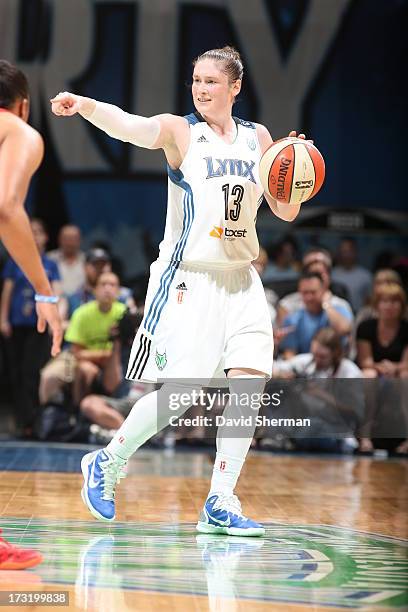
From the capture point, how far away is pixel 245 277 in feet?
16.0

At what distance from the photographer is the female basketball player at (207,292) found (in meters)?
4.74

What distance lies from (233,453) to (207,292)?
2.40 feet

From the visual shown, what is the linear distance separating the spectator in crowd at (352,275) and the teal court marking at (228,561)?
652 centimetres

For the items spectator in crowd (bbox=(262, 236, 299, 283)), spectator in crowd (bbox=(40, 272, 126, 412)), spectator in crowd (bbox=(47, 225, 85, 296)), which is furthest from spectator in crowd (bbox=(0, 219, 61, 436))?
spectator in crowd (bbox=(262, 236, 299, 283))

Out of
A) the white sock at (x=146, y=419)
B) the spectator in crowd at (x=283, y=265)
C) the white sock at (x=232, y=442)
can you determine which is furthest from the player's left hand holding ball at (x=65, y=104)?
the spectator in crowd at (x=283, y=265)

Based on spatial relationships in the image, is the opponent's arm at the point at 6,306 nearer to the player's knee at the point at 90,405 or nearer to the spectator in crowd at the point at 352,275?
the player's knee at the point at 90,405

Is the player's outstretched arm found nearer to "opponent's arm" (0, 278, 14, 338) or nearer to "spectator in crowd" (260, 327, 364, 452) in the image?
"spectator in crowd" (260, 327, 364, 452)

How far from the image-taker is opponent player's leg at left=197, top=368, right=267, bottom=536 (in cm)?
475

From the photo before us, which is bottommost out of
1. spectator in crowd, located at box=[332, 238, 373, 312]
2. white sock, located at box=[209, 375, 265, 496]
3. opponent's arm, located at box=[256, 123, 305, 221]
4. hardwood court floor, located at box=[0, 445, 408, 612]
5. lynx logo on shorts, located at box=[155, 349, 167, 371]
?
hardwood court floor, located at box=[0, 445, 408, 612]

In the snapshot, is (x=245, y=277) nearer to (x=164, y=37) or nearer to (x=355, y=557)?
(x=355, y=557)

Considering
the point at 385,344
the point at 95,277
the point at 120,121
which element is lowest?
the point at 385,344

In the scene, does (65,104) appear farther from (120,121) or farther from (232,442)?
(232,442)

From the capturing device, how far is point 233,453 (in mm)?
4816

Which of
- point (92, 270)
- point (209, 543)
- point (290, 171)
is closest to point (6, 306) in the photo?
point (92, 270)
